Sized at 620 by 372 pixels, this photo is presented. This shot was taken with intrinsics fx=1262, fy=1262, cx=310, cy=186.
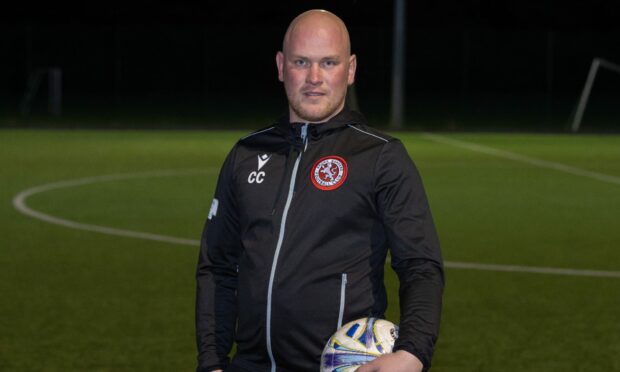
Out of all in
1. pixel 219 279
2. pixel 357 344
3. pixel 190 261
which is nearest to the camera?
pixel 357 344

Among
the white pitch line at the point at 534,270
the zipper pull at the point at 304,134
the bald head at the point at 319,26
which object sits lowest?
the white pitch line at the point at 534,270

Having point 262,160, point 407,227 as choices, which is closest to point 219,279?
point 262,160

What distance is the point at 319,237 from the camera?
3.72 m

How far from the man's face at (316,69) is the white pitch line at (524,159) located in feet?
43.7

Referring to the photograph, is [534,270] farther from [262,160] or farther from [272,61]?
[272,61]

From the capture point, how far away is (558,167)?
1875 centimetres

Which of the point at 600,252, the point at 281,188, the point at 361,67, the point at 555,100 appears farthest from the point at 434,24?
the point at 281,188

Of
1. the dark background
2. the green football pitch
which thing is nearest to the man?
the green football pitch

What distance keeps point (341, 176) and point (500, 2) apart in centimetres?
5942

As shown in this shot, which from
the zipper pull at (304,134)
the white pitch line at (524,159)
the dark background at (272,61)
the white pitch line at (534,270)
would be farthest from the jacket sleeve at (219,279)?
the dark background at (272,61)

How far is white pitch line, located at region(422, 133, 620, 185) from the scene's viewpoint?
17.4 meters

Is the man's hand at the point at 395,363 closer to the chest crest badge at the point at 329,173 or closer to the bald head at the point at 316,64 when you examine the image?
Answer: the chest crest badge at the point at 329,173

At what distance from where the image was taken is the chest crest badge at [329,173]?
12.1 ft

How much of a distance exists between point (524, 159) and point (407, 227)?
16.7m
